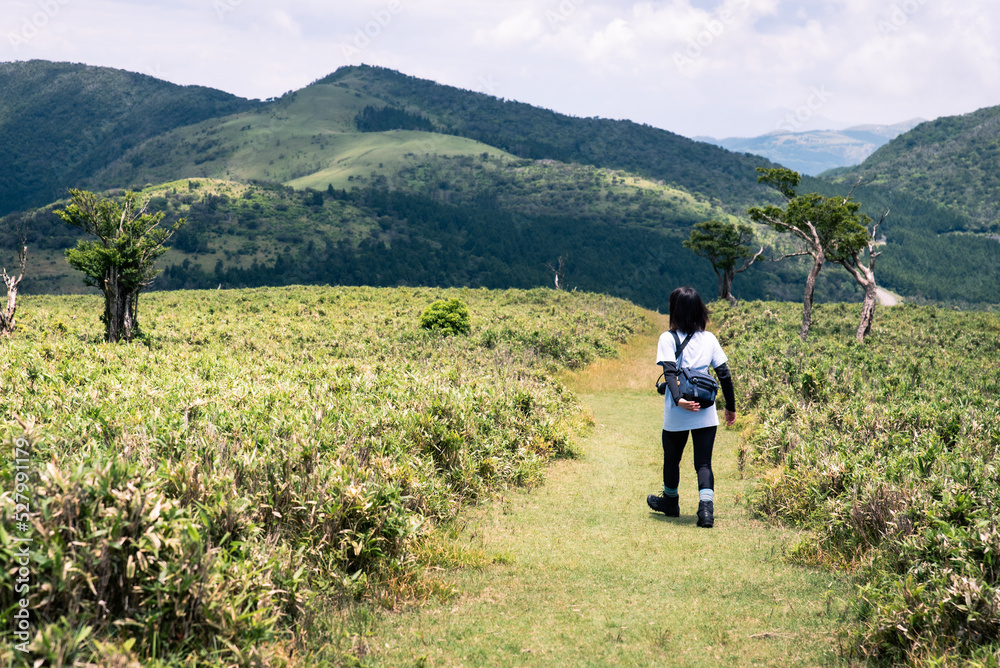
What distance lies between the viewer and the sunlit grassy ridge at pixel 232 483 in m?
3.71

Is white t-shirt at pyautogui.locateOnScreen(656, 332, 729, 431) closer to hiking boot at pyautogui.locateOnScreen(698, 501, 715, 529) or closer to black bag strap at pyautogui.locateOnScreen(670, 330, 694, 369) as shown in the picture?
black bag strap at pyautogui.locateOnScreen(670, 330, 694, 369)

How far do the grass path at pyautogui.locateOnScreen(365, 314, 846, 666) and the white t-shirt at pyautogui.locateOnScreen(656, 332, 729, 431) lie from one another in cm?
130

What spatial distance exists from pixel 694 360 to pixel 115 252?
24833 mm

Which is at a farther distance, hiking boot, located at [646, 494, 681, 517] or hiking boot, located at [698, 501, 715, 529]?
hiking boot, located at [646, 494, 681, 517]

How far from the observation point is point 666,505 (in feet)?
25.1

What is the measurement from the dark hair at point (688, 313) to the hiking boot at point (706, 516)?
2.13 metres

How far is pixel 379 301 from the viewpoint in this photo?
4575 centimetres

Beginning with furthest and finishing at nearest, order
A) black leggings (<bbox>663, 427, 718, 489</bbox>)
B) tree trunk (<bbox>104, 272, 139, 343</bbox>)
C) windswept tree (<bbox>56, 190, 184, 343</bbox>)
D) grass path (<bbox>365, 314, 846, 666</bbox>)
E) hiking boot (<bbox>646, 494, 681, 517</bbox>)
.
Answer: tree trunk (<bbox>104, 272, 139, 343</bbox>) → windswept tree (<bbox>56, 190, 184, 343</bbox>) → hiking boot (<bbox>646, 494, 681, 517</bbox>) → black leggings (<bbox>663, 427, 718, 489</bbox>) → grass path (<bbox>365, 314, 846, 666</bbox>)

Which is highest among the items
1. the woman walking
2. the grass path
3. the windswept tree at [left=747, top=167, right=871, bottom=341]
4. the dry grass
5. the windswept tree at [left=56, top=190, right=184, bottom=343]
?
the windswept tree at [left=747, top=167, right=871, bottom=341]

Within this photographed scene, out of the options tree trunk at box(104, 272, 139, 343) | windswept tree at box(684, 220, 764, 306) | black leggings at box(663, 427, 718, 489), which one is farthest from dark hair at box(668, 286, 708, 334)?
windswept tree at box(684, 220, 764, 306)

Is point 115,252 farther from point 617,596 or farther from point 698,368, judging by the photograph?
point 617,596

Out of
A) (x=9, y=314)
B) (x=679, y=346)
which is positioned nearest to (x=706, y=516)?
(x=679, y=346)

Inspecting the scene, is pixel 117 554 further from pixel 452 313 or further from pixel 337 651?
pixel 452 313

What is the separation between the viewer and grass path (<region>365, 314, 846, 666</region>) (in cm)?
453
